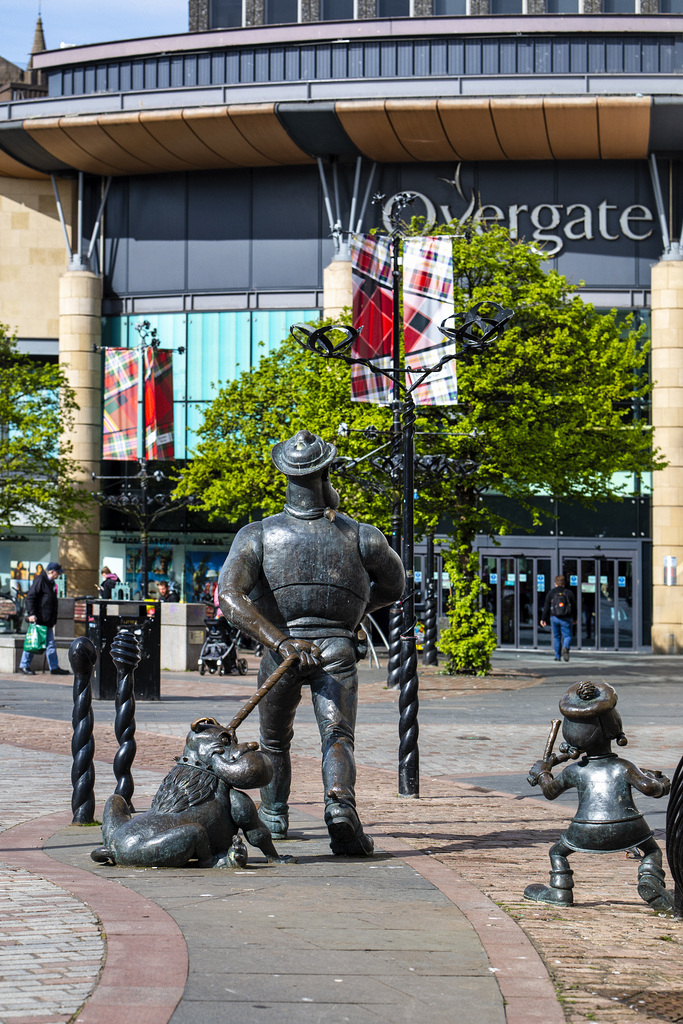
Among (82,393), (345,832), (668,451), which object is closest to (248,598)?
(345,832)

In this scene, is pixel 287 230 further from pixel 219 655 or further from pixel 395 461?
pixel 395 461

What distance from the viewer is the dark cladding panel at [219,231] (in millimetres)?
39812

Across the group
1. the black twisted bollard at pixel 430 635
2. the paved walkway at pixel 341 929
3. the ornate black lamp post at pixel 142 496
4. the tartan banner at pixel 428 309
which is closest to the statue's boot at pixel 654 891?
the paved walkway at pixel 341 929

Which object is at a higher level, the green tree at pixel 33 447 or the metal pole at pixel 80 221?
the metal pole at pixel 80 221

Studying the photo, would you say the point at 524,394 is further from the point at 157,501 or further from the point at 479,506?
the point at 157,501

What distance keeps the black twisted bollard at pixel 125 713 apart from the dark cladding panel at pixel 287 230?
104ft

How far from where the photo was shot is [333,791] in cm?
696

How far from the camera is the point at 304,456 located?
7488 mm

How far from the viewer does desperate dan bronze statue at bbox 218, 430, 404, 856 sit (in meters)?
7.26

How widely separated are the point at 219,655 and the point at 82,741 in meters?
15.8

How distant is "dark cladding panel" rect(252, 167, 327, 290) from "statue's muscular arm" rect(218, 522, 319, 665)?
107 feet

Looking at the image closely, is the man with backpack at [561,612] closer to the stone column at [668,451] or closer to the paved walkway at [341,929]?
the stone column at [668,451]

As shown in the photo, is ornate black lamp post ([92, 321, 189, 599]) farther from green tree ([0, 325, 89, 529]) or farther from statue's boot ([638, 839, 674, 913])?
statue's boot ([638, 839, 674, 913])

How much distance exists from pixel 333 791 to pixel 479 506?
18.1 metres
